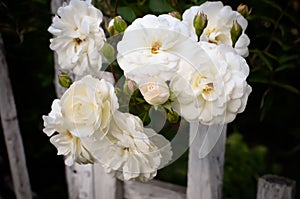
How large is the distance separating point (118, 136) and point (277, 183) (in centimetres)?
53

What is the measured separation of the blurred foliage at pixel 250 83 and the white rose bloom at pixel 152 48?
7.9 inches

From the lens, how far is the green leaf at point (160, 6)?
957 mm

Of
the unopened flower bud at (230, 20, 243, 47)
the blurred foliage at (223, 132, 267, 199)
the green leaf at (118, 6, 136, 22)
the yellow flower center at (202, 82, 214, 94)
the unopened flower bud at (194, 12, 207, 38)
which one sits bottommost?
the blurred foliage at (223, 132, 267, 199)

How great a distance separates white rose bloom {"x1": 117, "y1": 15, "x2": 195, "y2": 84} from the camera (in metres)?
0.66

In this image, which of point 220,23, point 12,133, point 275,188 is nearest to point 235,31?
point 220,23

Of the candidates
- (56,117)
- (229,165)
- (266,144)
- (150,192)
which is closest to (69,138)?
(56,117)

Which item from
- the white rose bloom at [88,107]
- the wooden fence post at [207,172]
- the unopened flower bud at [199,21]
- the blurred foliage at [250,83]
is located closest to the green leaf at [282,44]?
the blurred foliage at [250,83]

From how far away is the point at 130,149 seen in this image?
2.27 ft

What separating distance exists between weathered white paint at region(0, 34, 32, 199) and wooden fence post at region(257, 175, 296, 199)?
1.92 ft

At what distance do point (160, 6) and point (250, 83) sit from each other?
0.25 metres

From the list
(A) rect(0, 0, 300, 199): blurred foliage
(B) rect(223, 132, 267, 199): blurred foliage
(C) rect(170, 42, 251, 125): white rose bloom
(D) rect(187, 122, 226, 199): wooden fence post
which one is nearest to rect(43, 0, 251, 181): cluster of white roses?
(C) rect(170, 42, 251, 125): white rose bloom

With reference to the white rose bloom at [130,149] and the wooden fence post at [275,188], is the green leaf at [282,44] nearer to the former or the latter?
the wooden fence post at [275,188]

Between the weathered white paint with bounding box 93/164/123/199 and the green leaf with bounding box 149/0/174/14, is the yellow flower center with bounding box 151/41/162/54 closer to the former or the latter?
the green leaf with bounding box 149/0/174/14

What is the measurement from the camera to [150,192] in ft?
3.89
